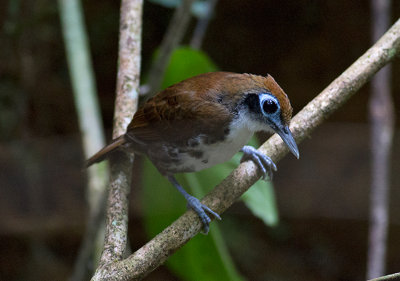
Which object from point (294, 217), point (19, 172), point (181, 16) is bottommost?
point (19, 172)

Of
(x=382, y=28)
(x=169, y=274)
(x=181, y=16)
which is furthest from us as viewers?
(x=169, y=274)

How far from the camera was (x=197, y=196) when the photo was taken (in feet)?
6.77

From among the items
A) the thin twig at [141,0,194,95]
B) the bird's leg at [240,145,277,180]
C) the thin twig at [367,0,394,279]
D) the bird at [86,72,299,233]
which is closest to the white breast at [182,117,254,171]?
the bird at [86,72,299,233]

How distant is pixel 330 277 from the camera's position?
3740 millimetres

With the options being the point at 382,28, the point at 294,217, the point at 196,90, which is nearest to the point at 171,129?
the point at 196,90

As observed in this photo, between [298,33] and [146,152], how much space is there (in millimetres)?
1776

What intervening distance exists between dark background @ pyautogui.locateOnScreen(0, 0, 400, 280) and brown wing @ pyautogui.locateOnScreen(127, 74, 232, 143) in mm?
1484

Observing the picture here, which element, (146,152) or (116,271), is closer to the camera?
(116,271)

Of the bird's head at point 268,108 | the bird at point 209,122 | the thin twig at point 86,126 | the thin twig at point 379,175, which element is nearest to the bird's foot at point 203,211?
the bird at point 209,122

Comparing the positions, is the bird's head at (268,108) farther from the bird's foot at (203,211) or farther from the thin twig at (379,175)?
the thin twig at (379,175)

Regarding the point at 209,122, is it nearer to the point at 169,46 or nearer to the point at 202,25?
the point at 169,46

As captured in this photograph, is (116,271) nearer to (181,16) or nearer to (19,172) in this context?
(181,16)

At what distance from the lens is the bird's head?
1.56 meters

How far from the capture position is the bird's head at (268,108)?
1.56 m
